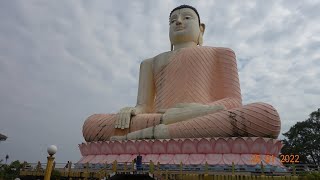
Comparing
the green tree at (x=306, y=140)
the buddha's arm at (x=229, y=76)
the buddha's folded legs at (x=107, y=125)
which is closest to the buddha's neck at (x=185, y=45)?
the buddha's arm at (x=229, y=76)

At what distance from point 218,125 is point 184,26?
505 cm

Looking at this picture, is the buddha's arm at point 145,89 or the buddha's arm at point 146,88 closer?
the buddha's arm at point 145,89

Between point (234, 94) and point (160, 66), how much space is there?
309 cm

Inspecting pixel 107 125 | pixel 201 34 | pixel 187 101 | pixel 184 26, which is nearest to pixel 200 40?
pixel 201 34

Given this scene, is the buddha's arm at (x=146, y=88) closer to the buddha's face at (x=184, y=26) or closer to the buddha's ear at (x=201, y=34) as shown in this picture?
the buddha's face at (x=184, y=26)

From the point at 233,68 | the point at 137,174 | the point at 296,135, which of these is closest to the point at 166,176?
the point at 137,174

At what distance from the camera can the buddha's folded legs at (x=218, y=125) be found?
28.4 feet

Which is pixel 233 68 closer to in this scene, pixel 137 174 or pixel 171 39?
pixel 171 39

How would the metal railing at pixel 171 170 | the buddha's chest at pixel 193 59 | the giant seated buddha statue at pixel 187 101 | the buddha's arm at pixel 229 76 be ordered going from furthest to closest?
the buddha's chest at pixel 193 59, the buddha's arm at pixel 229 76, the giant seated buddha statue at pixel 187 101, the metal railing at pixel 171 170

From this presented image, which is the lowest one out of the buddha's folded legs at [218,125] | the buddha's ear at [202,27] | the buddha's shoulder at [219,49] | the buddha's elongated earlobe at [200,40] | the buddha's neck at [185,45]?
the buddha's folded legs at [218,125]

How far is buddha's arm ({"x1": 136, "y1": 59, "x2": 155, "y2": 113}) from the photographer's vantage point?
12.3 meters

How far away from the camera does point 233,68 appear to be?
11.5m

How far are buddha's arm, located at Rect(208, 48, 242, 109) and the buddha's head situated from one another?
4.43 ft

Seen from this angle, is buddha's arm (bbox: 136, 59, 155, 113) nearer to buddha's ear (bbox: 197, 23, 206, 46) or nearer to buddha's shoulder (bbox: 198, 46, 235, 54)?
buddha's ear (bbox: 197, 23, 206, 46)
